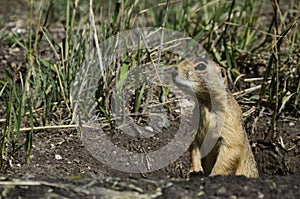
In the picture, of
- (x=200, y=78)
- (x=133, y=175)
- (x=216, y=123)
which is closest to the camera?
(x=200, y=78)

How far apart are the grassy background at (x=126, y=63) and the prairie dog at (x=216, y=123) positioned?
381 mm

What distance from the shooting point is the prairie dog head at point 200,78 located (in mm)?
4020

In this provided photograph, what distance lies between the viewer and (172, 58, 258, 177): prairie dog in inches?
160

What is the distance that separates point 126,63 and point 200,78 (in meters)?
0.74

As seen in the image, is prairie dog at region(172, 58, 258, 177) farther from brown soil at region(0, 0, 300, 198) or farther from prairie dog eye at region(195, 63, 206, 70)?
brown soil at region(0, 0, 300, 198)

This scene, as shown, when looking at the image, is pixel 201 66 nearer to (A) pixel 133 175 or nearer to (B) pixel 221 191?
(A) pixel 133 175

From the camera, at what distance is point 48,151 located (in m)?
4.34

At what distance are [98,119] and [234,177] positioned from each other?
168 cm

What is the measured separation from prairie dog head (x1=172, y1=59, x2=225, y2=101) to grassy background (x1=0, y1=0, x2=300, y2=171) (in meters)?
0.37

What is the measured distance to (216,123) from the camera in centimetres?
415

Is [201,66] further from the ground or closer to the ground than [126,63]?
further from the ground

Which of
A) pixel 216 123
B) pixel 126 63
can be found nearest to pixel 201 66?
pixel 216 123

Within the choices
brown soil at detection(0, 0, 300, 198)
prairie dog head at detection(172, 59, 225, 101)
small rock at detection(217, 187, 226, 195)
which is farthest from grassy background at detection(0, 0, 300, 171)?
small rock at detection(217, 187, 226, 195)

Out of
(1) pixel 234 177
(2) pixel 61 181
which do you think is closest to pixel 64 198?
(2) pixel 61 181
